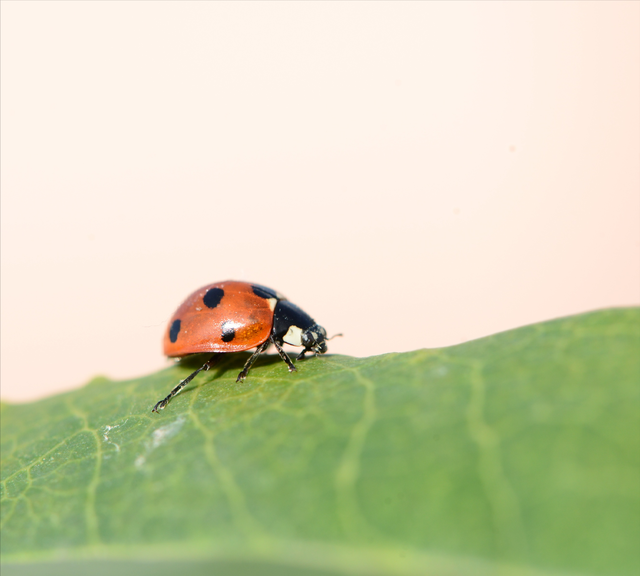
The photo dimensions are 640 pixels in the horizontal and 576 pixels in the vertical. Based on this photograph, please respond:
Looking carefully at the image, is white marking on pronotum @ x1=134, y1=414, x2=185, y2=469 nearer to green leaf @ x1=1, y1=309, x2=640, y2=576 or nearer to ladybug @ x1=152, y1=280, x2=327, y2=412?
green leaf @ x1=1, y1=309, x2=640, y2=576

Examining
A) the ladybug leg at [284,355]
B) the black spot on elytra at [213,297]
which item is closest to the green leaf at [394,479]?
the ladybug leg at [284,355]

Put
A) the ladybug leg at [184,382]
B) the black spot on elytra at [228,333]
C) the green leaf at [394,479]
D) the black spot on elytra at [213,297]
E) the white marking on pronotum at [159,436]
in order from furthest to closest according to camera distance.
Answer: the black spot on elytra at [213,297], the black spot on elytra at [228,333], the ladybug leg at [184,382], the white marking on pronotum at [159,436], the green leaf at [394,479]

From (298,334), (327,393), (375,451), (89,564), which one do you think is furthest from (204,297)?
(375,451)

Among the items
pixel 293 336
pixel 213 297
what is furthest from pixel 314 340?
pixel 213 297

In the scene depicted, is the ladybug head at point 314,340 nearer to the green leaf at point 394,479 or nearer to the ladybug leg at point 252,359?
the ladybug leg at point 252,359

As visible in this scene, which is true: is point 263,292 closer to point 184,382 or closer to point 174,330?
point 174,330

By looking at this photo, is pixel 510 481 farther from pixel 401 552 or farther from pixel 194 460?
pixel 194 460

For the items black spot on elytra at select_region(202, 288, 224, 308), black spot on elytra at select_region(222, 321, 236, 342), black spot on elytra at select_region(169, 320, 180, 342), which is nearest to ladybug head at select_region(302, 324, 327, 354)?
black spot on elytra at select_region(222, 321, 236, 342)
